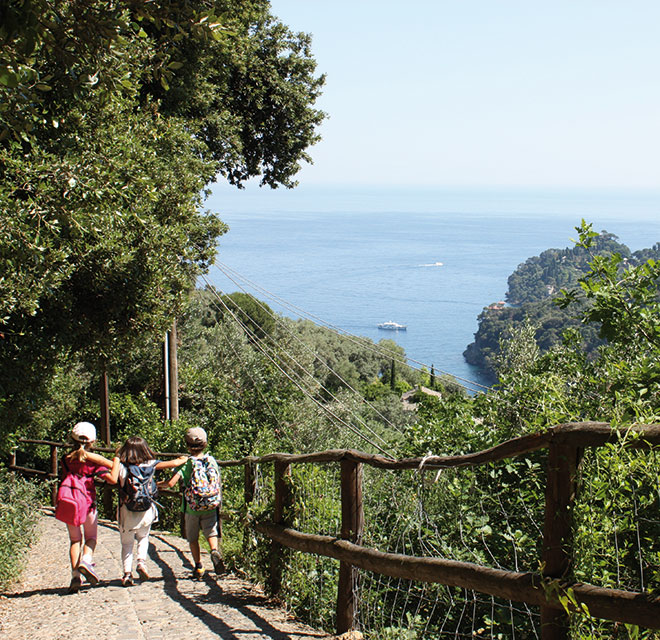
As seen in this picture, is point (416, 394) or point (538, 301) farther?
point (538, 301)

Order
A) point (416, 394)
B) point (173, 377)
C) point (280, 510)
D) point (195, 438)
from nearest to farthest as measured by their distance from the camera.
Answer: point (280, 510) → point (195, 438) → point (416, 394) → point (173, 377)

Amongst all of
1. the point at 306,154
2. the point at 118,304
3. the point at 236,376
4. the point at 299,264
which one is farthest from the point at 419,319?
the point at 118,304

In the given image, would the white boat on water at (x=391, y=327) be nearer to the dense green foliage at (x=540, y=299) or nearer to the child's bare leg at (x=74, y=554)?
the dense green foliage at (x=540, y=299)

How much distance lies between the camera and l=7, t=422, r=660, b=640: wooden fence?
8.52 feet

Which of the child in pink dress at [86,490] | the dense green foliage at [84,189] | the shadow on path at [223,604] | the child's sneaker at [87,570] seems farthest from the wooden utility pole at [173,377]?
the child's sneaker at [87,570]

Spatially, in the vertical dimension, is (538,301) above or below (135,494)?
below

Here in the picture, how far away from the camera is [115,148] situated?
7895mm

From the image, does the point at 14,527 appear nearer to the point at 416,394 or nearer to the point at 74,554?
the point at 74,554

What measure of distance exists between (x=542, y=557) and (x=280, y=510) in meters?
2.81

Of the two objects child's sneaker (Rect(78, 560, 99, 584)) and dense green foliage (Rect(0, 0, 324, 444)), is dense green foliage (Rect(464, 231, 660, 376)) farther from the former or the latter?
child's sneaker (Rect(78, 560, 99, 584))

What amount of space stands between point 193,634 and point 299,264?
193806mm

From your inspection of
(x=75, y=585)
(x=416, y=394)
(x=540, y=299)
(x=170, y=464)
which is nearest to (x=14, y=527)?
(x=75, y=585)

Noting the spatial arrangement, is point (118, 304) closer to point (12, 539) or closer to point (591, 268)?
point (12, 539)

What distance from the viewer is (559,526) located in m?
2.85
